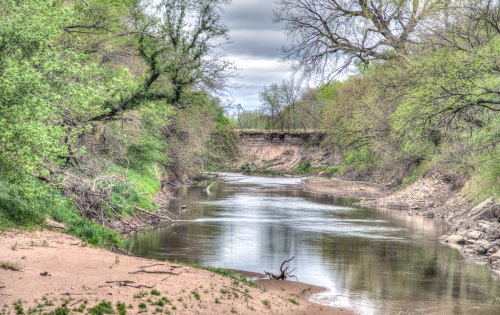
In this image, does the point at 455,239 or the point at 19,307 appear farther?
the point at 455,239

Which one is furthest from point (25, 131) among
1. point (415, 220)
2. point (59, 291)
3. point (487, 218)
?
point (415, 220)

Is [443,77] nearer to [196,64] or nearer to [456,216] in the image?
[196,64]

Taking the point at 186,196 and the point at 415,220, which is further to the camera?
the point at 186,196

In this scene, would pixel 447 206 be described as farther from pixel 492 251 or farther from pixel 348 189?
pixel 348 189

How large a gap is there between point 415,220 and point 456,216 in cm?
221

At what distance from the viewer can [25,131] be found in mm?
13539

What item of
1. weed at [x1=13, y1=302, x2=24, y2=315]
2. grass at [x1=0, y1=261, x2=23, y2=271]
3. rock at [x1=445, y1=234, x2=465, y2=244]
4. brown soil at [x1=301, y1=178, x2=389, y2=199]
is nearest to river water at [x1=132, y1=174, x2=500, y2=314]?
rock at [x1=445, y1=234, x2=465, y2=244]

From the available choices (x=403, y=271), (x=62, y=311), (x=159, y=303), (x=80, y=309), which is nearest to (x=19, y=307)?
(x=62, y=311)

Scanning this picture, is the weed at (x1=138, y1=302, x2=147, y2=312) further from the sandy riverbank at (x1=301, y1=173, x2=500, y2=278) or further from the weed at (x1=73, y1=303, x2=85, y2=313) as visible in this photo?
the sandy riverbank at (x1=301, y1=173, x2=500, y2=278)

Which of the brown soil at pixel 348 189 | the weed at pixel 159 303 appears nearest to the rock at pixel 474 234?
the weed at pixel 159 303

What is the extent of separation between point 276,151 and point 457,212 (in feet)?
198

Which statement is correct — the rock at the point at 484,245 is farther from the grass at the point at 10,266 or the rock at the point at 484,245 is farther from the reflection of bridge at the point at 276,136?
the reflection of bridge at the point at 276,136

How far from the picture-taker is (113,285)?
12.7m

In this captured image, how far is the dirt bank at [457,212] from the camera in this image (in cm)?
2342
